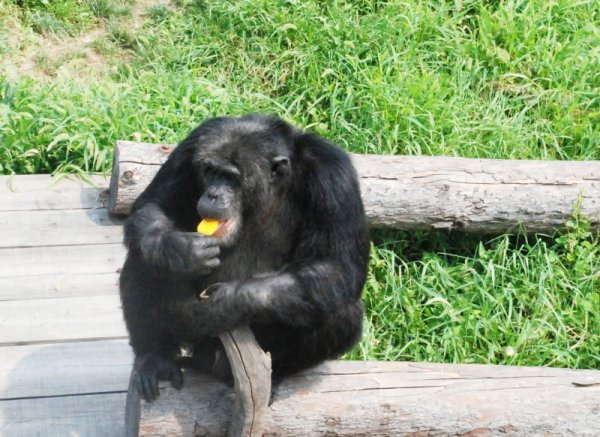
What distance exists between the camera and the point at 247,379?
13.3 ft

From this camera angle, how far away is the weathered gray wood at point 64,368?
16.5ft

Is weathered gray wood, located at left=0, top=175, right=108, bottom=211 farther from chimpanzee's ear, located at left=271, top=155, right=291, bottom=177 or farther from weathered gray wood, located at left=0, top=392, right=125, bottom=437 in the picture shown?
chimpanzee's ear, located at left=271, top=155, right=291, bottom=177

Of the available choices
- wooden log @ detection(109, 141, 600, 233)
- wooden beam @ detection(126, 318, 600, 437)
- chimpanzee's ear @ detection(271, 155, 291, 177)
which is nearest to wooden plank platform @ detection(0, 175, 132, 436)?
wooden log @ detection(109, 141, 600, 233)

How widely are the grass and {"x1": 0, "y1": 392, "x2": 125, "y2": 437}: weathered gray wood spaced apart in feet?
5.33

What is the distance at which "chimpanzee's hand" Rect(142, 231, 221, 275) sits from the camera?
4160 mm

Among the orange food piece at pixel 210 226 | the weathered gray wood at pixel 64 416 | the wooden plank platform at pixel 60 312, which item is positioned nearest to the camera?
the orange food piece at pixel 210 226

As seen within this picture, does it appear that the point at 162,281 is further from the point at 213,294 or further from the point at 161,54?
the point at 161,54

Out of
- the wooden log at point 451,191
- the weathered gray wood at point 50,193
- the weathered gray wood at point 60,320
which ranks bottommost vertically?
the weathered gray wood at point 60,320

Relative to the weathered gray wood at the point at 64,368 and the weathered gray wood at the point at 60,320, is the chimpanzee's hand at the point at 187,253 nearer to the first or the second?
the weathered gray wood at the point at 64,368

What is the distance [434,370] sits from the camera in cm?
474

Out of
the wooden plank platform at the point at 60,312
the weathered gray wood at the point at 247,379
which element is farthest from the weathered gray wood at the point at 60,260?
the weathered gray wood at the point at 247,379

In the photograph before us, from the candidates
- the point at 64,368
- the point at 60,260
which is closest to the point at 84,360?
the point at 64,368

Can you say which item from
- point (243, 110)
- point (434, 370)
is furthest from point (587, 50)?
point (434, 370)

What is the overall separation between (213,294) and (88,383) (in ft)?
4.13
